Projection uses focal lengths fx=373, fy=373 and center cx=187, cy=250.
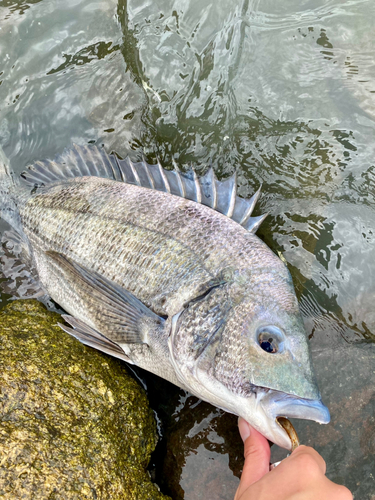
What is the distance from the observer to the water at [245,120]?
9.59 ft

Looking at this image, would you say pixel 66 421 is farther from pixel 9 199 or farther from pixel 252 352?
pixel 9 199

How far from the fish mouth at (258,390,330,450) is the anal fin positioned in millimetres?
1278

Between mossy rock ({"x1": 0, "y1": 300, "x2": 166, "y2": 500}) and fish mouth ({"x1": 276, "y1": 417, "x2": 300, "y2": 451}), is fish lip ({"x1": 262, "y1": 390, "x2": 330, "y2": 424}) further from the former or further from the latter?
mossy rock ({"x1": 0, "y1": 300, "x2": 166, "y2": 500})

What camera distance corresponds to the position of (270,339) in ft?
7.38

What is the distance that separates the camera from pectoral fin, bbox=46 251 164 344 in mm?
2768

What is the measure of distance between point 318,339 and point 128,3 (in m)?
3.88

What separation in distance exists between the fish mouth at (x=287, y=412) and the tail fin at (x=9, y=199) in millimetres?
2786

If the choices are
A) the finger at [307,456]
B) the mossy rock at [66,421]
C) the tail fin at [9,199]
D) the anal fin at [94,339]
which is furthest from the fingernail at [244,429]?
the tail fin at [9,199]

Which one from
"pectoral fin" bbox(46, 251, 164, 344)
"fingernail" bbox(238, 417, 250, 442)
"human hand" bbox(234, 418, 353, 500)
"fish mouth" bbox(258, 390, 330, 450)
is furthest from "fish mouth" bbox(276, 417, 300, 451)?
"pectoral fin" bbox(46, 251, 164, 344)

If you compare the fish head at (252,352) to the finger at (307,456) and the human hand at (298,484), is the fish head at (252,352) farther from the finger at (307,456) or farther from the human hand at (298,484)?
the human hand at (298,484)

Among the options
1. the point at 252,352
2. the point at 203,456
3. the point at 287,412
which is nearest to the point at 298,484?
the point at 287,412

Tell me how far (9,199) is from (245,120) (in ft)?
8.02

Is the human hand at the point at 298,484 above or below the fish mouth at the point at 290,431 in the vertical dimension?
above

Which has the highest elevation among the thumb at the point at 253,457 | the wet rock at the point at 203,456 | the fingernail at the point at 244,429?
the thumb at the point at 253,457
